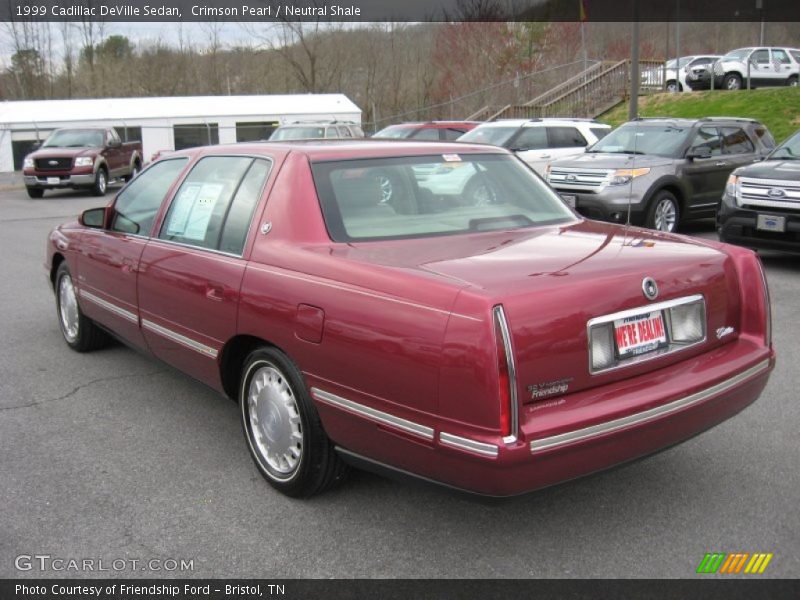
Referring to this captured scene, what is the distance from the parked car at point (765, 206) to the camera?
8312mm

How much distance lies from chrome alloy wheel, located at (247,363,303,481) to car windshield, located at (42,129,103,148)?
20126 mm

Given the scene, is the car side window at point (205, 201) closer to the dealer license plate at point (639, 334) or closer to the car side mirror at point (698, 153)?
the dealer license plate at point (639, 334)

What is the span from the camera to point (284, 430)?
3557 millimetres

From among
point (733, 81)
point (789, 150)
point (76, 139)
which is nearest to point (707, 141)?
point (789, 150)

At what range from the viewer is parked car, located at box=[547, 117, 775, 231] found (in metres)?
10.4

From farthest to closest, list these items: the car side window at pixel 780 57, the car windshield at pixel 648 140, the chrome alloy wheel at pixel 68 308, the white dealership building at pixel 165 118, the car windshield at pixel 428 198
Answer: the white dealership building at pixel 165 118
the car side window at pixel 780 57
the car windshield at pixel 648 140
the chrome alloy wheel at pixel 68 308
the car windshield at pixel 428 198

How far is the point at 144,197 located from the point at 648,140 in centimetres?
854

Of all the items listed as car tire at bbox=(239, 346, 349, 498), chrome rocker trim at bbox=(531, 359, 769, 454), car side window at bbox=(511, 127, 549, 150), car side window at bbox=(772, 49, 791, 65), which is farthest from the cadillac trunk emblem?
car side window at bbox=(772, 49, 791, 65)

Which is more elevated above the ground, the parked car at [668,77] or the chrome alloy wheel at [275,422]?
the parked car at [668,77]

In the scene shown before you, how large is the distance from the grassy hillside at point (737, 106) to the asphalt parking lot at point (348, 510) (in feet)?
57.5

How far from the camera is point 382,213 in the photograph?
3.77 m

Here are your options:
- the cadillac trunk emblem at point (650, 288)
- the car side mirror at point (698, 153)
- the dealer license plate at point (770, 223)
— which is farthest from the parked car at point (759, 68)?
the cadillac trunk emblem at point (650, 288)

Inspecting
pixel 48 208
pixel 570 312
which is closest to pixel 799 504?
pixel 570 312

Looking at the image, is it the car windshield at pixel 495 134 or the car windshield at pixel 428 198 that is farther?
the car windshield at pixel 495 134
